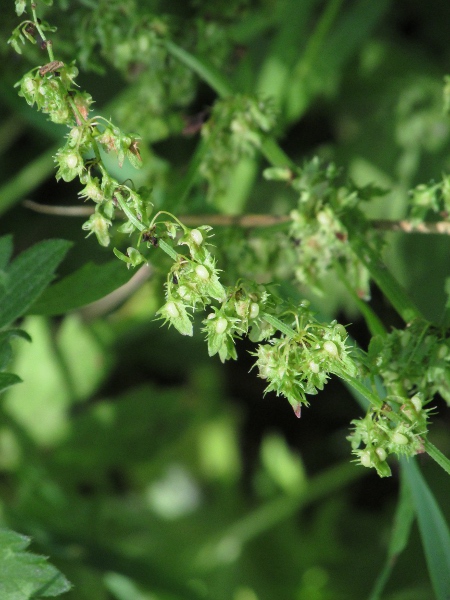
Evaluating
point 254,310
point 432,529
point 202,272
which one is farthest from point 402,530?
point 202,272

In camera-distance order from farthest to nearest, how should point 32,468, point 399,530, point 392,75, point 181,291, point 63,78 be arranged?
point 392,75 → point 32,468 → point 399,530 → point 63,78 → point 181,291

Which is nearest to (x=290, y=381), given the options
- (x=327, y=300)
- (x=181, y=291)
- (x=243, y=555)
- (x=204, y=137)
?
(x=181, y=291)

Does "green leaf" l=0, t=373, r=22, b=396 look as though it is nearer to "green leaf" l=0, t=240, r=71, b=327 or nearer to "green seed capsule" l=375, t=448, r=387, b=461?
"green leaf" l=0, t=240, r=71, b=327

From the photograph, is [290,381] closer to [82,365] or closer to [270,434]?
[82,365]

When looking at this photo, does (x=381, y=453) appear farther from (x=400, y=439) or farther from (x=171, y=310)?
(x=171, y=310)

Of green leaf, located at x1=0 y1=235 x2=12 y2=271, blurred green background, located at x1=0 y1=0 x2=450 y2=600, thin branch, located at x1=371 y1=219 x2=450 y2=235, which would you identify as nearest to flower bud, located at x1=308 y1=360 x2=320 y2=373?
thin branch, located at x1=371 y1=219 x2=450 y2=235

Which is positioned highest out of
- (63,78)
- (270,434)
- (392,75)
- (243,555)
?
(392,75)
